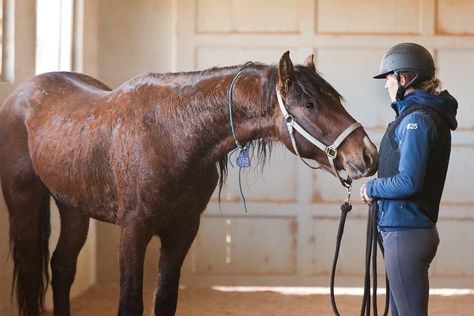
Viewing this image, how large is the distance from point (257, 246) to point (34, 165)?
6.71 feet

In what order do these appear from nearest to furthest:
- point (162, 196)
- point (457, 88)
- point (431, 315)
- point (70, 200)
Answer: point (162, 196), point (70, 200), point (431, 315), point (457, 88)

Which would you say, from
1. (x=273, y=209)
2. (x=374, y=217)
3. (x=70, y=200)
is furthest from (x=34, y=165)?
(x=273, y=209)

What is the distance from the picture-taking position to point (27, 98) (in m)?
3.51

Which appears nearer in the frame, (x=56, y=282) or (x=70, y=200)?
(x=70, y=200)

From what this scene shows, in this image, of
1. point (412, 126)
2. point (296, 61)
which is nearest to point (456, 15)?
point (296, 61)

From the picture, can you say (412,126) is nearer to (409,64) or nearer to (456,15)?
(409,64)

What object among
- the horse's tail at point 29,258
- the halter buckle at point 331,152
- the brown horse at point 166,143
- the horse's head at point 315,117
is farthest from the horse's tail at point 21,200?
the halter buckle at point 331,152

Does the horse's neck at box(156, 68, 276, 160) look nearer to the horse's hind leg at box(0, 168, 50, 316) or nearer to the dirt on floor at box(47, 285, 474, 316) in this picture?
the horse's hind leg at box(0, 168, 50, 316)

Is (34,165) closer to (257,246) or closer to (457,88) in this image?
(257,246)

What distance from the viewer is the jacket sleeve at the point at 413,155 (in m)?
2.32

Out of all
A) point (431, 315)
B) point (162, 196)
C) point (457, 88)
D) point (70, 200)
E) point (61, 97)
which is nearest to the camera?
point (162, 196)

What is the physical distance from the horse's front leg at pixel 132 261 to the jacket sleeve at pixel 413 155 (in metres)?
0.94

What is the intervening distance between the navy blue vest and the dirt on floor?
7.04 ft

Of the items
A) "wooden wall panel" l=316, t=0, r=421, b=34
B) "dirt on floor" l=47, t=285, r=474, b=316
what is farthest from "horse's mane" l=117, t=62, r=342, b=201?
"wooden wall panel" l=316, t=0, r=421, b=34
